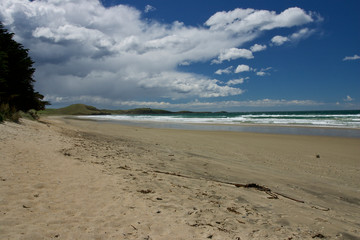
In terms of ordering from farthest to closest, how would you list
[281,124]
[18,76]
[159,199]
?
[281,124] → [18,76] → [159,199]

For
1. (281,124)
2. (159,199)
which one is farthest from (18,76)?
(281,124)

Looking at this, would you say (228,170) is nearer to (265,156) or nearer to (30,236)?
(265,156)

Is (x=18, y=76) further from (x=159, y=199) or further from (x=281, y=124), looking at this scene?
(x=281, y=124)

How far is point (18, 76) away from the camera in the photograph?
19.0 metres

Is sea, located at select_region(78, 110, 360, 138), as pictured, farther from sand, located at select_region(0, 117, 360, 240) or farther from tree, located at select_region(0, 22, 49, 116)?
sand, located at select_region(0, 117, 360, 240)

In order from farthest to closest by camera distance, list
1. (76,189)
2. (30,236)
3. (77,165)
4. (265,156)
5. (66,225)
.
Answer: (265,156)
(77,165)
(76,189)
(66,225)
(30,236)

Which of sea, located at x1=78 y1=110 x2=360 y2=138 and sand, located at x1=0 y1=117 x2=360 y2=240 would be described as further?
sea, located at x1=78 y1=110 x2=360 y2=138

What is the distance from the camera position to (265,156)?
11.4 m

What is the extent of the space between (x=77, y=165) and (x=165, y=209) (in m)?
3.53

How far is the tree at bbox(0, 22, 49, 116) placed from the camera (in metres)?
18.2

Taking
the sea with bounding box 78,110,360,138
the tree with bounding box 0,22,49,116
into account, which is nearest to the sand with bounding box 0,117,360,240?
the tree with bounding box 0,22,49,116

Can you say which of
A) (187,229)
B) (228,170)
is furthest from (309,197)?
(187,229)

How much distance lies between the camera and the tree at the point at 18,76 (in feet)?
59.6

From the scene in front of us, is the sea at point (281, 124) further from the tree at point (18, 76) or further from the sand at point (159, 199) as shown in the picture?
the sand at point (159, 199)
